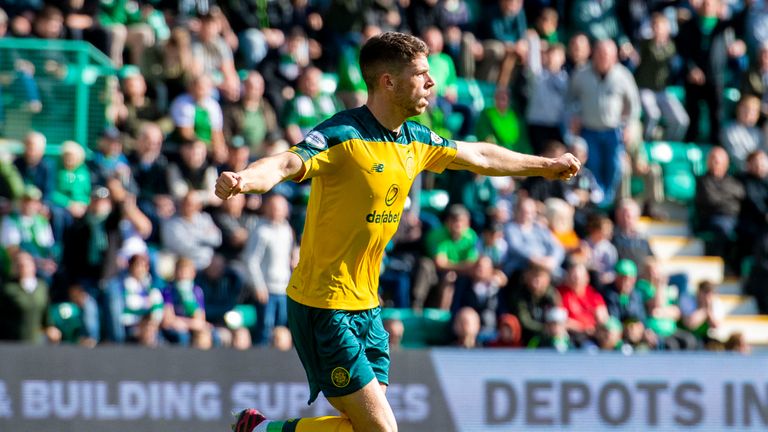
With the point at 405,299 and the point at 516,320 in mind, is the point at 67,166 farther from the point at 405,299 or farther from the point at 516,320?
the point at 516,320

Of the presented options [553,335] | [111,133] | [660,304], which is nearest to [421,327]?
[553,335]

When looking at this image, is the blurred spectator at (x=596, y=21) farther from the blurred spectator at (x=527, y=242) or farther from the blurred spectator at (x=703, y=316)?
the blurred spectator at (x=527, y=242)

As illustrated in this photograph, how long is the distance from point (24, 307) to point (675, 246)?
25.4 ft

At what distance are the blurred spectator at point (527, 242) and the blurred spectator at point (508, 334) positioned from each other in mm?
951

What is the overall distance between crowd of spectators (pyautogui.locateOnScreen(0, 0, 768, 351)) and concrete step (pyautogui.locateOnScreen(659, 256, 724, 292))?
0.16m

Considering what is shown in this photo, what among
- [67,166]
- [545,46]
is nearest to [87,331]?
[67,166]

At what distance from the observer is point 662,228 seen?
55.1ft

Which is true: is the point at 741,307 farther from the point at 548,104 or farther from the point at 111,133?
the point at 111,133

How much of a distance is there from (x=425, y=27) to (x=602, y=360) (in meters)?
6.27

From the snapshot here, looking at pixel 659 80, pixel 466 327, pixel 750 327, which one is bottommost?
Answer: pixel 750 327

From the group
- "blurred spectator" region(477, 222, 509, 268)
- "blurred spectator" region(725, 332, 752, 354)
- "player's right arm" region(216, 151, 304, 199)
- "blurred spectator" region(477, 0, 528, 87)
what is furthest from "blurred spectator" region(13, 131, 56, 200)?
"player's right arm" region(216, 151, 304, 199)

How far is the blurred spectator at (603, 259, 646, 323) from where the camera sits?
46.3ft

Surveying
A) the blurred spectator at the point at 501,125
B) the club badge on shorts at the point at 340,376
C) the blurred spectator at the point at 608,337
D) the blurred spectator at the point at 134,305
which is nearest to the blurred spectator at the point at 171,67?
the blurred spectator at the point at 134,305

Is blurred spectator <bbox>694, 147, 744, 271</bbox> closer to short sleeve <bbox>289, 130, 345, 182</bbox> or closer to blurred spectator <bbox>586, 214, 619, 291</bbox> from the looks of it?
blurred spectator <bbox>586, 214, 619, 291</bbox>
